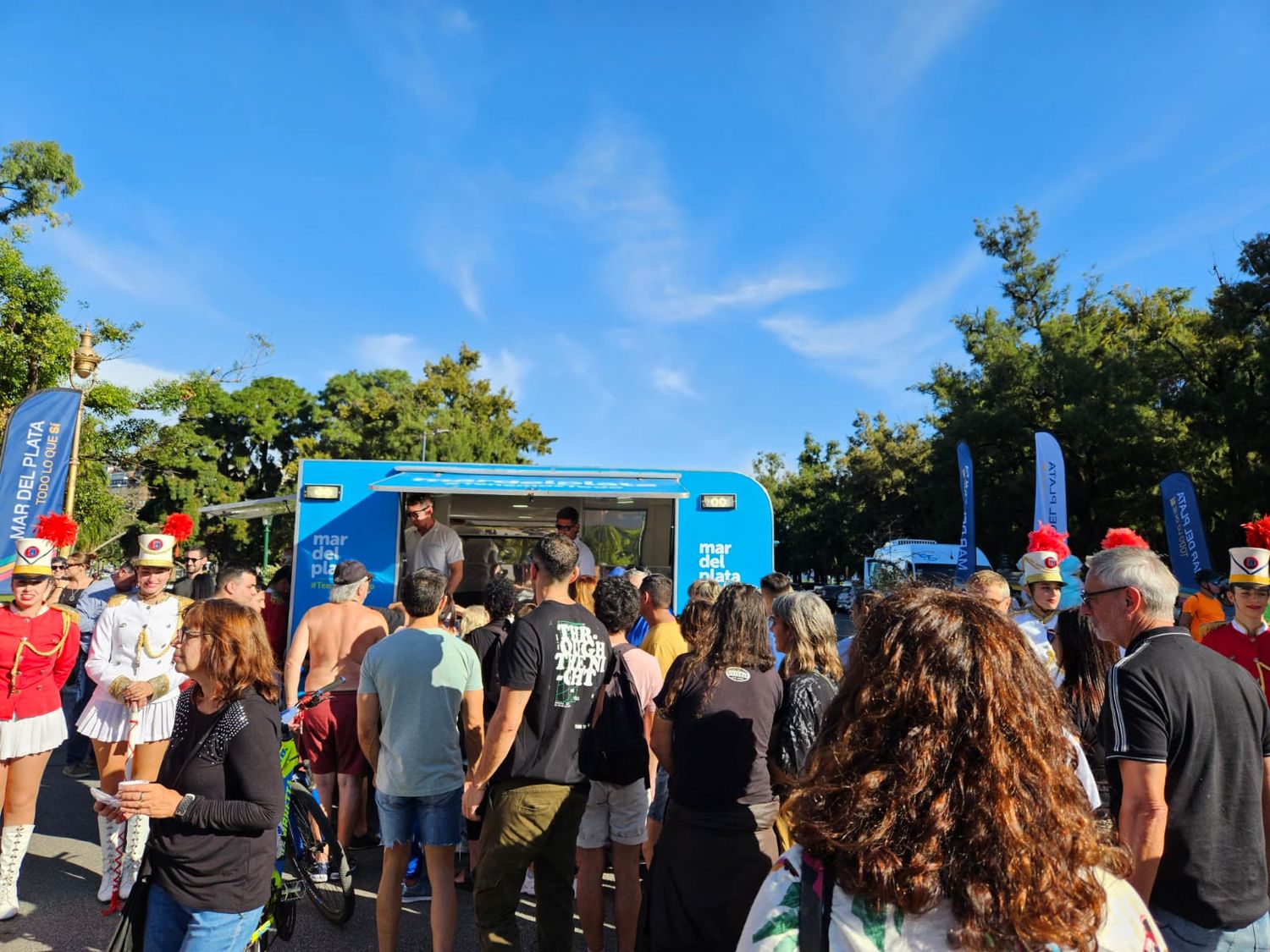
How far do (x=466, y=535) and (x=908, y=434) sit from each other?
41.8 m

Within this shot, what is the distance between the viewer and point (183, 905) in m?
2.57

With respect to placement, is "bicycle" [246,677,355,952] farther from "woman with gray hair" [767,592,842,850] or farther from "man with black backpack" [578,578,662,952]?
"woman with gray hair" [767,592,842,850]

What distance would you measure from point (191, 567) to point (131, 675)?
10.5 feet

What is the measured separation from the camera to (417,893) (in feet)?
16.5

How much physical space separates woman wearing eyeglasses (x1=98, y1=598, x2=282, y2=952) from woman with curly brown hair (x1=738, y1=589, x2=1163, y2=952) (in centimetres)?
197

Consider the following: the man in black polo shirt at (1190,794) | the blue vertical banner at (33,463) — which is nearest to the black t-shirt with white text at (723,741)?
the man in black polo shirt at (1190,794)

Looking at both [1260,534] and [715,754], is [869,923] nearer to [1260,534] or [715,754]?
[715,754]

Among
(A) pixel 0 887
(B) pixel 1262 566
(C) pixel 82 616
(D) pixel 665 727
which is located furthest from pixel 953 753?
(C) pixel 82 616

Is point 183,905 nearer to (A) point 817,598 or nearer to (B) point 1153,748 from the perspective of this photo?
(A) point 817,598

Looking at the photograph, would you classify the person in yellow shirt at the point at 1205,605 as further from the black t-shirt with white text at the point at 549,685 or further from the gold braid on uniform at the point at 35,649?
the gold braid on uniform at the point at 35,649

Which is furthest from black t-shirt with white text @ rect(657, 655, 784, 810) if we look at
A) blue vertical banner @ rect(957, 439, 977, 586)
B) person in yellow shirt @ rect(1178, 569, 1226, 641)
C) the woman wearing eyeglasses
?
blue vertical banner @ rect(957, 439, 977, 586)

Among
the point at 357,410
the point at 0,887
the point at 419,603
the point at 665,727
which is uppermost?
the point at 357,410

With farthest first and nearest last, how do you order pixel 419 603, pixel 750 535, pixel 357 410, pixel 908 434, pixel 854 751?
pixel 908 434 < pixel 357 410 < pixel 750 535 < pixel 419 603 < pixel 854 751

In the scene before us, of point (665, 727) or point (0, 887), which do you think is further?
point (0, 887)
